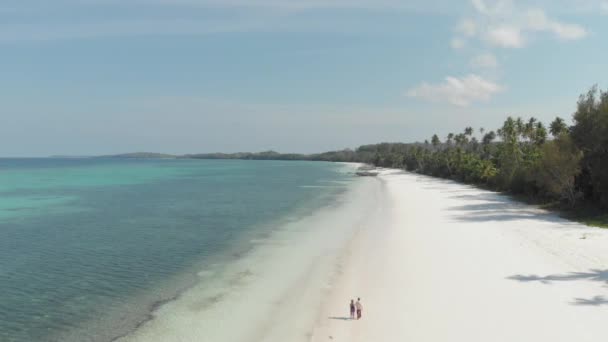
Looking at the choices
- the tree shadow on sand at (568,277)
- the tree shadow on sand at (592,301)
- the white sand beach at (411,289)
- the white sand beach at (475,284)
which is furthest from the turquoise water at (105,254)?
the tree shadow on sand at (592,301)

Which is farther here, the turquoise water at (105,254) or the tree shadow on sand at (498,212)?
the tree shadow on sand at (498,212)

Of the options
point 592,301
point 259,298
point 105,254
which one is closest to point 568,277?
point 592,301

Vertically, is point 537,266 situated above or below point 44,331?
above

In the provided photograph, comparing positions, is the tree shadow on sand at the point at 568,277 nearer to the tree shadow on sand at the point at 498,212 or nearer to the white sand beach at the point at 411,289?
the white sand beach at the point at 411,289

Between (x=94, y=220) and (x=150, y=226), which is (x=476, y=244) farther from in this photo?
(x=94, y=220)

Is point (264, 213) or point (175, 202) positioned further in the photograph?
point (175, 202)

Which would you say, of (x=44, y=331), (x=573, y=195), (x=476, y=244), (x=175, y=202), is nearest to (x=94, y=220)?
(x=175, y=202)

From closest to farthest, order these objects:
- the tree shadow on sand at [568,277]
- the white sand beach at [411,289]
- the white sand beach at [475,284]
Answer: the white sand beach at [475,284] < the white sand beach at [411,289] < the tree shadow on sand at [568,277]

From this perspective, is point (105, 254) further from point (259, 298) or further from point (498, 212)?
point (498, 212)
